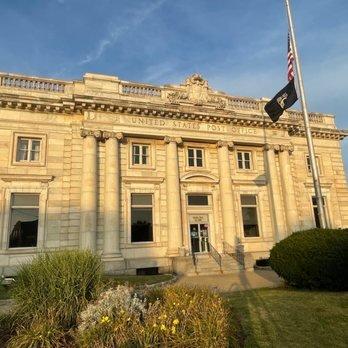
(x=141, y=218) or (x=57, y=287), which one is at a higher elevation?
(x=141, y=218)

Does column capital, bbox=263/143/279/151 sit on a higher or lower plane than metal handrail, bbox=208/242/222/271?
higher

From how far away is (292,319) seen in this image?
808cm

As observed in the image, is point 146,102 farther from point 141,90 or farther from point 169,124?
point 169,124

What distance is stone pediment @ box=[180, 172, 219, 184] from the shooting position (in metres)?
24.4

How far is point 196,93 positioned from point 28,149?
41.3ft

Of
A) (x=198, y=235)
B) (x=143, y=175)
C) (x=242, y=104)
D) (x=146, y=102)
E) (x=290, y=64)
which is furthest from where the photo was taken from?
(x=242, y=104)

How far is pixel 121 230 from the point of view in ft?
71.3

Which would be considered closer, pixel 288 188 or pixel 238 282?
pixel 238 282

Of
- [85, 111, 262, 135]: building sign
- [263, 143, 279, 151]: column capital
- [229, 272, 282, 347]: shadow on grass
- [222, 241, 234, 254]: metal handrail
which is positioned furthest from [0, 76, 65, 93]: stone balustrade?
[229, 272, 282, 347]: shadow on grass

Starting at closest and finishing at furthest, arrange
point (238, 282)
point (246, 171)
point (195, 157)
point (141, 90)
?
point (238, 282), point (141, 90), point (195, 157), point (246, 171)

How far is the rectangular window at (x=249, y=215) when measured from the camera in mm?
25612

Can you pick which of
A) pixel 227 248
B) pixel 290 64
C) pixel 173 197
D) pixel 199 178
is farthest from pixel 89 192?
pixel 290 64

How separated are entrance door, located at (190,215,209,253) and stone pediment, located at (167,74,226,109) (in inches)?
340

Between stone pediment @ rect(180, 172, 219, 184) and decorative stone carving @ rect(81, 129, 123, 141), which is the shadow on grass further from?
decorative stone carving @ rect(81, 129, 123, 141)
